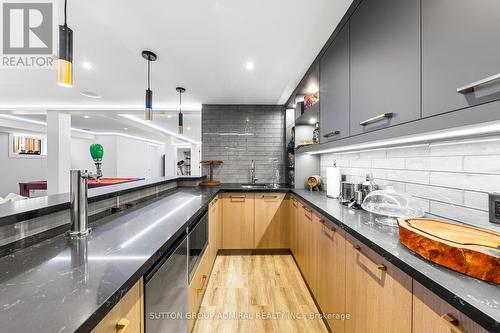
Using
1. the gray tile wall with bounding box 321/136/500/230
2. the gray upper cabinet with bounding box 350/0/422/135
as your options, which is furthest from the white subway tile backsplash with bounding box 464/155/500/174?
the gray upper cabinet with bounding box 350/0/422/135

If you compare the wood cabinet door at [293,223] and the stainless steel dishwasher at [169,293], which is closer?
the stainless steel dishwasher at [169,293]

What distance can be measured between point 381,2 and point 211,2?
1033 millimetres

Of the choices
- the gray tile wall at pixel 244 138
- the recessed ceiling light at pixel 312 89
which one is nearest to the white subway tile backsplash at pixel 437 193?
the recessed ceiling light at pixel 312 89

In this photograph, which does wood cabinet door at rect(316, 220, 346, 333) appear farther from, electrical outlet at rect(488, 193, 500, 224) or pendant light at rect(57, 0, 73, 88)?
pendant light at rect(57, 0, 73, 88)

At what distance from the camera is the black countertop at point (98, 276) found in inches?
17.7

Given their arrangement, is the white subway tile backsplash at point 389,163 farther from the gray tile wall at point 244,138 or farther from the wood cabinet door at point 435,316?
the gray tile wall at point 244,138

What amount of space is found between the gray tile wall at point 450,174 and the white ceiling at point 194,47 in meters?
1.13

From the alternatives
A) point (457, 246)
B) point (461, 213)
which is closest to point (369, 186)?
point (461, 213)

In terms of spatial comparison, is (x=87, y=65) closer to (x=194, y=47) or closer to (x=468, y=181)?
(x=194, y=47)

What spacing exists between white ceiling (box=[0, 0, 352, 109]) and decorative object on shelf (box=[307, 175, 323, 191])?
4.19ft

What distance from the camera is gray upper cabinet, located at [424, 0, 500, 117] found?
599 millimetres

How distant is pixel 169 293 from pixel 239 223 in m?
1.78

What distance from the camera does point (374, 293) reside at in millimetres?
911

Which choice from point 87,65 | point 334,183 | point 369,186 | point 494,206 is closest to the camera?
point 494,206
